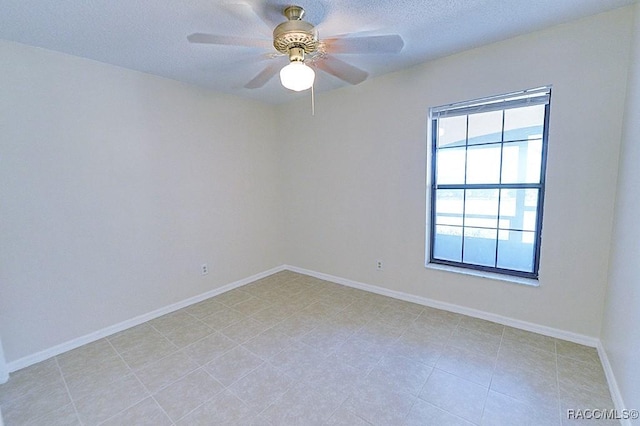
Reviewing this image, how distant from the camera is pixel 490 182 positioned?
250 centimetres

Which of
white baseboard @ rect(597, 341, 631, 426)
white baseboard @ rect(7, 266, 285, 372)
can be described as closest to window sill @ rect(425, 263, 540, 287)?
white baseboard @ rect(597, 341, 631, 426)

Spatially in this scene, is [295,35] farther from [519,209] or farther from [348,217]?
[519,209]

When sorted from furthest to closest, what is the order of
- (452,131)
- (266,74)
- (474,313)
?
(452,131), (474,313), (266,74)

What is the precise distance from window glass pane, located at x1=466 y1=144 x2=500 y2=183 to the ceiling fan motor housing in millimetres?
1822

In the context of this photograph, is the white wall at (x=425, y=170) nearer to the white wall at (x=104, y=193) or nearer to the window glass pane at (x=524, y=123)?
the window glass pane at (x=524, y=123)

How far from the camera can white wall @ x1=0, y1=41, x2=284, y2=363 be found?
2.01 meters

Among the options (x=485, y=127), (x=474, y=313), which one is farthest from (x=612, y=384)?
(x=485, y=127)

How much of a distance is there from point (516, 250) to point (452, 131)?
1284mm

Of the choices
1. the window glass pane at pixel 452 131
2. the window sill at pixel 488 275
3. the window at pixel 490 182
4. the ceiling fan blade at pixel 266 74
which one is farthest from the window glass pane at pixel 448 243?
the ceiling fan blade at pixel 266 74

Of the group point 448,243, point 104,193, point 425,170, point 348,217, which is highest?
point 425,170

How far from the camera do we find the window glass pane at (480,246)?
8.43 feet

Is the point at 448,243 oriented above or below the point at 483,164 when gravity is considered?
below

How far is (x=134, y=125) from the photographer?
2.56 meters

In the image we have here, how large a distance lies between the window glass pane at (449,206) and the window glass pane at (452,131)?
19.3 inches
